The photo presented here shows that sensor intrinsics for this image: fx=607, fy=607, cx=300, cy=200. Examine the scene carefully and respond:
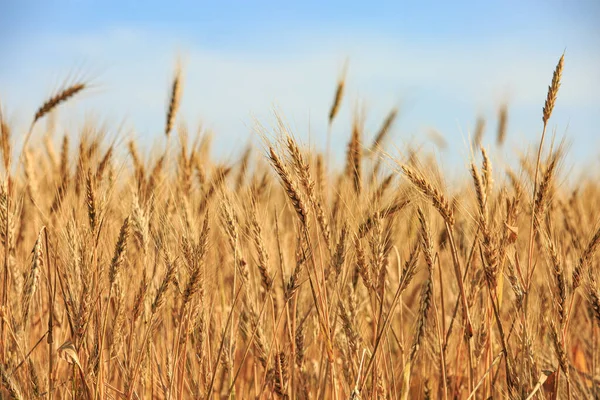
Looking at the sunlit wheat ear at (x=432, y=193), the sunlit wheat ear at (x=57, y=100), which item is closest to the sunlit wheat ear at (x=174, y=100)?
the sunlit wheat ear at (x=57, y=100)

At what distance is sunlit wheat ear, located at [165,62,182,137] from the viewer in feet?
11.2

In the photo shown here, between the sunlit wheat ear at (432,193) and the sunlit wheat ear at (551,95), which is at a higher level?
the sunlit wheat ear at (551,95)

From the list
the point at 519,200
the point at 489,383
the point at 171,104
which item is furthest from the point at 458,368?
the point at 171,104

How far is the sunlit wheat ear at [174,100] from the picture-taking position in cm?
341

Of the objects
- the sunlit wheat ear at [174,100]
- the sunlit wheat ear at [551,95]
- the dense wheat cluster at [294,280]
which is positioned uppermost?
the sunlit wheat ear at [174,100]

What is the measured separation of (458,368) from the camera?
2.24 meters

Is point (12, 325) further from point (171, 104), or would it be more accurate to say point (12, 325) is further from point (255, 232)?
point (171, 104)

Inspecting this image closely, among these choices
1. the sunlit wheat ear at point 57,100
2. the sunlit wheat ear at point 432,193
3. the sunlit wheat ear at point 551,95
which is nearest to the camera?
the sunlit wheat ear at point 432,193

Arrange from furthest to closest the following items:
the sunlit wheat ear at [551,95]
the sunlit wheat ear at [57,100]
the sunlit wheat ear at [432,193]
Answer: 1. the sunlit wheat ear at [57,100]
2. the sunlit wheat ear at [551,95]
3. the sunlit wheat ear at [432,193]

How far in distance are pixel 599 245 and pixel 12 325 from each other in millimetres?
1924

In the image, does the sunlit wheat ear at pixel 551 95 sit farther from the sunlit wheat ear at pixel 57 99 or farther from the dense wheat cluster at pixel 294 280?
the sunlit wheat ear at pixel 57 99

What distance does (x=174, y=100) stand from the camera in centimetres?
345

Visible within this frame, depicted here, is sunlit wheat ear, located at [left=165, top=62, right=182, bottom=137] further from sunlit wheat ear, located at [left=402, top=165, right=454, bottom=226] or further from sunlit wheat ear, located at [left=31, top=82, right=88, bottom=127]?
sunlit wheat ear, located at [left=402, top=165, right=454, bottom=226]

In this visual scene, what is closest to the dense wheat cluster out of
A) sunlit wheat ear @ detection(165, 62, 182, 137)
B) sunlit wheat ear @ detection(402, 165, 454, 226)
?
sunlit wheat ear @ detection(402, 165, 454, 226)
